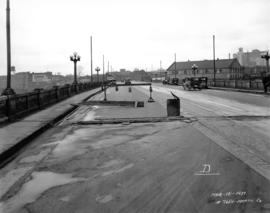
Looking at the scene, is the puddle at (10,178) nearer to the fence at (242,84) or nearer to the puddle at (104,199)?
the puddle at (104,199)

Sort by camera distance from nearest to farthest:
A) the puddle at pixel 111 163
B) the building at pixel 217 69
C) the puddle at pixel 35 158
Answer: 1. the puddle at pixel 111 163
2. the puddle at pixel 35 158
3. the building at pixel 217 69

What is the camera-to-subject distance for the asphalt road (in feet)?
15.8

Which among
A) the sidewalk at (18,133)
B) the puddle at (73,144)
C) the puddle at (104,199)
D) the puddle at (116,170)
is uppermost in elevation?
the sidewalk at (18,133)

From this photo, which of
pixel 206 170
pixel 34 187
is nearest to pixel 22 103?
pixel 34 187

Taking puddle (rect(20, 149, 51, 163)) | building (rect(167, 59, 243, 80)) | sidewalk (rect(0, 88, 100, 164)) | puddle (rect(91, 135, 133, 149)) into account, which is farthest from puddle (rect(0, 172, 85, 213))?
building (rect(167, 59, 243, 80))

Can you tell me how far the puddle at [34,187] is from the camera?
4.90m

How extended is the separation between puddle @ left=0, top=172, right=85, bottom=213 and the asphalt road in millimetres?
14

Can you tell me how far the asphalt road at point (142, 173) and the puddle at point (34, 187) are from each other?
0.01 metres

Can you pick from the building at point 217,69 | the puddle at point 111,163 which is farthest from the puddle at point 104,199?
the building at point 217,69

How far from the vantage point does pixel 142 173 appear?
6324mm

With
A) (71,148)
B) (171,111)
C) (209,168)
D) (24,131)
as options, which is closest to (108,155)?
(71,148)

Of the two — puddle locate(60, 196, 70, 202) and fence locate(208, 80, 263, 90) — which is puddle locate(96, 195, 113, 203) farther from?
fence locate(208, 80, 263, 90)

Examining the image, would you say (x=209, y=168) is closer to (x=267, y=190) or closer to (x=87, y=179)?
(x=267, y=190)

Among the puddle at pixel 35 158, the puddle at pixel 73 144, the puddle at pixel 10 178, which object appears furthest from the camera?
the puddle at pixel 73 144
